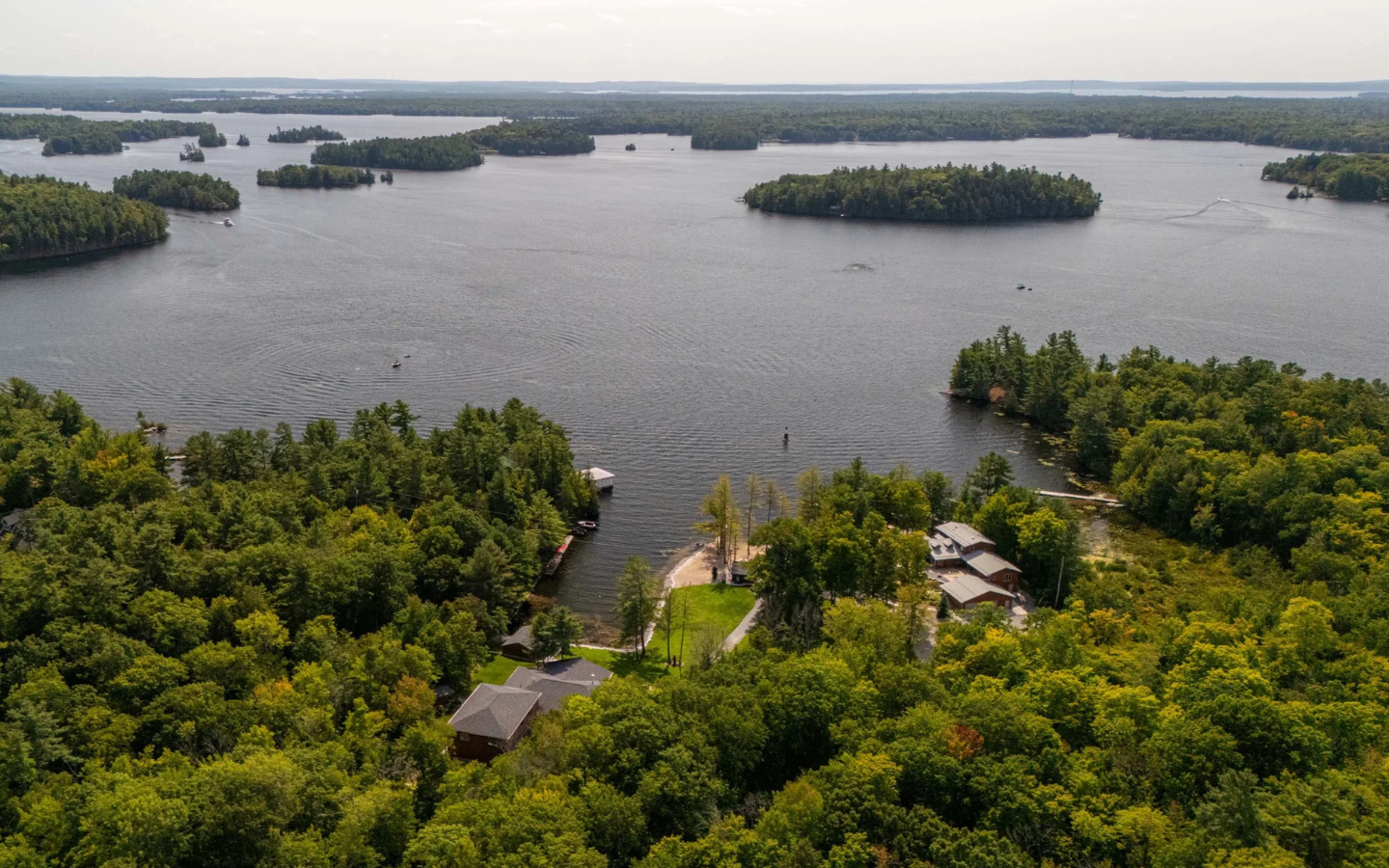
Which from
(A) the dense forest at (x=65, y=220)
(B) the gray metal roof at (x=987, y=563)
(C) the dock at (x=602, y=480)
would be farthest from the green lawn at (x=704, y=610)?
A: (A) the dense forest at (x=65, y=220)

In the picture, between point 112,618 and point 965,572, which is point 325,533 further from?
point 965,572

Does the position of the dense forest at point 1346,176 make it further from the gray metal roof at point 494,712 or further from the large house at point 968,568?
the gray metal roof at point 494,712

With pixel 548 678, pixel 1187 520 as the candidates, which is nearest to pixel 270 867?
pixel 548 678

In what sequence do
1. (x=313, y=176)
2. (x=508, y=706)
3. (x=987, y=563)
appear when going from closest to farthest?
(x=508, y=706)
(x=987, y=563)
(x=313, y=176)

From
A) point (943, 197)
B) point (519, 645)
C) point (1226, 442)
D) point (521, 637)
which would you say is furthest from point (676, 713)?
point (943, 197)

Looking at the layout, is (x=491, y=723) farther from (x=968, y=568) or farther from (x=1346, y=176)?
(x=1346, y=176)

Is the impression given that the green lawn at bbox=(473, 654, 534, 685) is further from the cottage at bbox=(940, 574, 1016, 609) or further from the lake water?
the cottage at bbox=(940, 574, 1016, 609)
